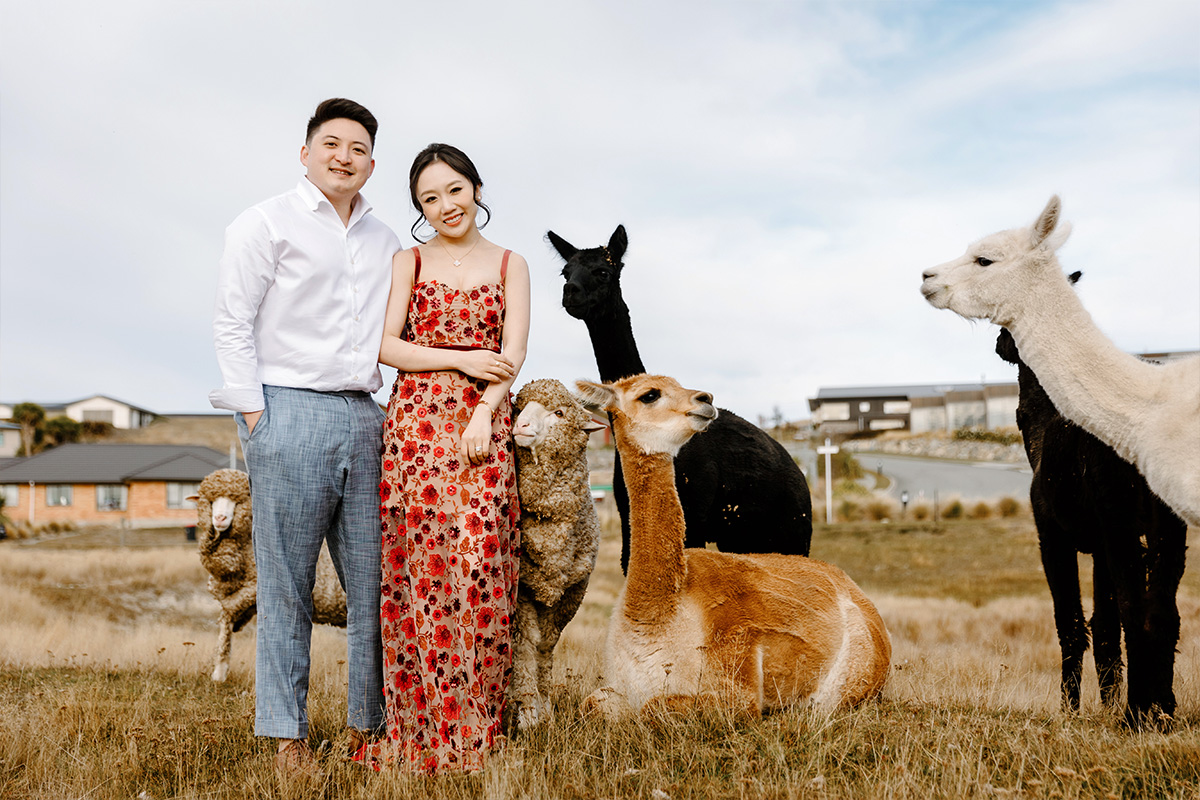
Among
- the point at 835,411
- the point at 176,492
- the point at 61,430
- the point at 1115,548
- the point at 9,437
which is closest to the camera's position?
the point at 1115,548

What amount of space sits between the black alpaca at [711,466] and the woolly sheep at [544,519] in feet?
2.72

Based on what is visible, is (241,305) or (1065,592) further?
(1065,592)

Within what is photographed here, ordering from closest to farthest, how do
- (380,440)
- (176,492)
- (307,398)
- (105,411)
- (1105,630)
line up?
(307,398), (380,440), (1105,630), (176,492), (105,411)

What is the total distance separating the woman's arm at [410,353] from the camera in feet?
13.0

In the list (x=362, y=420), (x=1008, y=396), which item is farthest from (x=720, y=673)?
(x=1008, y=396)

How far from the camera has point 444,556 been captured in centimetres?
393

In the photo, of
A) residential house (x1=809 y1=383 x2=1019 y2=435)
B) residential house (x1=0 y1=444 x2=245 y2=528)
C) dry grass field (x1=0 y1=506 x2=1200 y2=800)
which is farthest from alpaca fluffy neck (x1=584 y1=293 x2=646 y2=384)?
residential house (x1=809 y1=383 x2=1019 y2=435)

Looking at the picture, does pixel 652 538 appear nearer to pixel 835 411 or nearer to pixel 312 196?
pixel 312 196

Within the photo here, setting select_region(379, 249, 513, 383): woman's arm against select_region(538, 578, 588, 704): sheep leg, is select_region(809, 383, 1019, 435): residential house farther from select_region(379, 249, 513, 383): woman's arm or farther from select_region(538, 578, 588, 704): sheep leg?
select_region(379, 249, 513, 383): woman's arm

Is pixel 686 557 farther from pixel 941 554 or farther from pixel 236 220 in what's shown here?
pixel 941 554

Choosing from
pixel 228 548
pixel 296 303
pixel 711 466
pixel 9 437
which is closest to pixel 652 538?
pixel 711 466

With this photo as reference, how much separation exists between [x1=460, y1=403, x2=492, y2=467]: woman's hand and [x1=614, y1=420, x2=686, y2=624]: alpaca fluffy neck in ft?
2.42

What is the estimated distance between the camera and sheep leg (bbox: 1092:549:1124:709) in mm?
5008

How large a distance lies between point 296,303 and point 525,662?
217 cm
